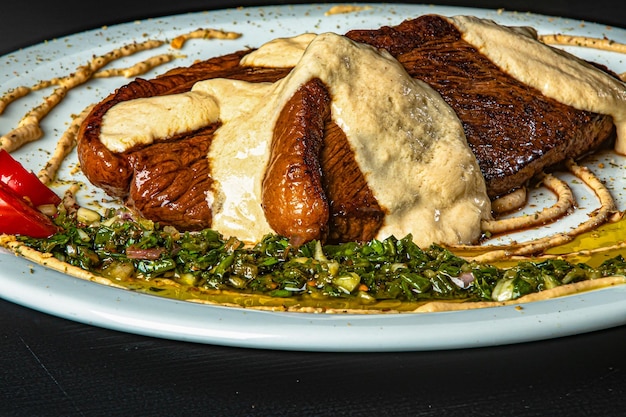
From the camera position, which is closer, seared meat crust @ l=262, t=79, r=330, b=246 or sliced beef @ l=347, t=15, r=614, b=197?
seared meat crust @ l=262, t=79, r=330, b=246

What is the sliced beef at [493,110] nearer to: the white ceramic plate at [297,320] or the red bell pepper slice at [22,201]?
the white ceramic plate at [297,320]

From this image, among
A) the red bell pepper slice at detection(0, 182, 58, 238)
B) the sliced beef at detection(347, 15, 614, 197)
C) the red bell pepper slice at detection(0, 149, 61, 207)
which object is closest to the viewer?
the red bell pepper slice at detection(0, 182, 58, 238)

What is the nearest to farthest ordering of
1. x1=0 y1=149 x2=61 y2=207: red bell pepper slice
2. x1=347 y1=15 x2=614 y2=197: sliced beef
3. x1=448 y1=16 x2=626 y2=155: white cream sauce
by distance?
1. x1=0 y1=149 x2=61 y2=207: red bell pepper slice
2. x1=347 y1=15 x2=614 y2=197: sliced beef
3. x1=448 y1=16 x2=626 y2=155: white cream sauce

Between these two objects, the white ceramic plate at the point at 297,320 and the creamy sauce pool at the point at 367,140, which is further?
the creamy sauce pool at the point at 367,140

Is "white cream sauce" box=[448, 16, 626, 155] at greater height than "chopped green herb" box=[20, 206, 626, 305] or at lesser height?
greater

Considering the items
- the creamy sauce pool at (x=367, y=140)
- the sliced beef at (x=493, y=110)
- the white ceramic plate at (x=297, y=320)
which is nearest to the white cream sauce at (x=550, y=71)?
the sliced beef at (x=493, y=110)

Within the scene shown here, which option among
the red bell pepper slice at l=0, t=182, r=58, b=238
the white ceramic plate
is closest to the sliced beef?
the white ceramic plate

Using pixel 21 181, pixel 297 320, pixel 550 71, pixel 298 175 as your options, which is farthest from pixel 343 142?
pixel 21 181

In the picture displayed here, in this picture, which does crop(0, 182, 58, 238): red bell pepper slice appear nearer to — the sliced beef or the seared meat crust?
the seared meat crust
